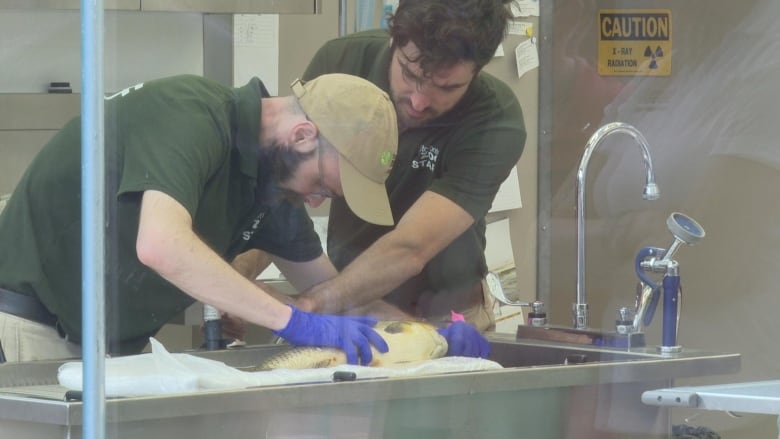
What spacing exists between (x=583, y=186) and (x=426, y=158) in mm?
304

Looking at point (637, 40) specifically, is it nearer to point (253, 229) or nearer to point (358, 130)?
point (358, 130)

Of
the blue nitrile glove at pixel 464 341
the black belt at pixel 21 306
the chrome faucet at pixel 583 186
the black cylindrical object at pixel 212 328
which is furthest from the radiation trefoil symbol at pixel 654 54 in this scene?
the black belt at pixel 21 306

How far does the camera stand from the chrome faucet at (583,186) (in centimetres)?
195

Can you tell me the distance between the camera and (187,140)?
61.9 inches

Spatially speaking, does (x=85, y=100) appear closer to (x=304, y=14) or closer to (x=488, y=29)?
(x=304, y=14)

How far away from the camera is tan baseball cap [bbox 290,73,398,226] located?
1.74 metres

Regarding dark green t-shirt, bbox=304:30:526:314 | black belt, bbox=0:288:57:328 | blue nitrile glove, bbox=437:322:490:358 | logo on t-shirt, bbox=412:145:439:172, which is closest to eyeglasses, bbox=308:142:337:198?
dark green t-shirt, bbox=304:30:526:314

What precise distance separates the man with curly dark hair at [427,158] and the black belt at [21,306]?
0.35m

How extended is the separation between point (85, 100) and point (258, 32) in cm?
36

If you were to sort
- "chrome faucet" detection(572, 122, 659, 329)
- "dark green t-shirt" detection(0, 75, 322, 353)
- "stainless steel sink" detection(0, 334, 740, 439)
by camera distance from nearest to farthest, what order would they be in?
"stainless steel sink" detection(0, 334, 740, 439), "dark green t-shirt" detection(0, 75, 322, 353), "chrome faucet" detection(572, 122, 659, 329)

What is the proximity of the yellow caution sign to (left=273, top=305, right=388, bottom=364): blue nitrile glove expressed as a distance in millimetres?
657

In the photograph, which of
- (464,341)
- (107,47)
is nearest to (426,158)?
(464,341)

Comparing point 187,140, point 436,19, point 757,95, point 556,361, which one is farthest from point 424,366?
point 757,95

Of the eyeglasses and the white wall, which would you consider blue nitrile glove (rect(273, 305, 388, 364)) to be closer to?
the eyeglasses
